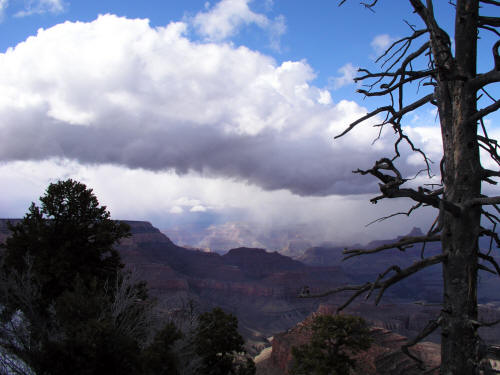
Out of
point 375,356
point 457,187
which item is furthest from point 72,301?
point 375,356

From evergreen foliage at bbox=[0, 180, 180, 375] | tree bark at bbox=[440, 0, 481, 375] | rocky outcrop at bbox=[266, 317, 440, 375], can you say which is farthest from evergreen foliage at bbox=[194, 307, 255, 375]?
tree bark at bbox=[440, 0, 481, 375]

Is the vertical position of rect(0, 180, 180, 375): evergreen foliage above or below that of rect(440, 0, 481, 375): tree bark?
below

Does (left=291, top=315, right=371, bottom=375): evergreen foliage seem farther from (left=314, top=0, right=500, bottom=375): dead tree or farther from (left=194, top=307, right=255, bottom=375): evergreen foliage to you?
(left=314, top=0, right=500, bottom=375): dead tree

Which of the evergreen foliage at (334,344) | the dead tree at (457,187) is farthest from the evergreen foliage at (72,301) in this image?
the evergreen foliage at (334,344)

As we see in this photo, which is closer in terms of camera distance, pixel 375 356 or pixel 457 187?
pixel 457 187

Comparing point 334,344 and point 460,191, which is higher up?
point 460,191

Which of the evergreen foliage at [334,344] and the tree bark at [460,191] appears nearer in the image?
the tree bark at [460,191]

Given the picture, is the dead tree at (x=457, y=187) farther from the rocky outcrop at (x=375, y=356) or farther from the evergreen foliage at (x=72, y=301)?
the rocky outcrop at (x=375, y=356)

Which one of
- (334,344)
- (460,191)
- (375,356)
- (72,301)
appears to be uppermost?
(460,191)

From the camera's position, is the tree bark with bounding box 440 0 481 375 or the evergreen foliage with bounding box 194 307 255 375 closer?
the tree bark with bounding box 440 0 481 375

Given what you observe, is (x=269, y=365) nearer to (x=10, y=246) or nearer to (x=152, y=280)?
(x=10, y=246)

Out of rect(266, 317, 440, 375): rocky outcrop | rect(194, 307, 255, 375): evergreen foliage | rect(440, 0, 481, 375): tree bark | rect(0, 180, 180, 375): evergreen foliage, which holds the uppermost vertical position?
rect(440, 0, 481, 375): tree bark

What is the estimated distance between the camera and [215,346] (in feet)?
82.1

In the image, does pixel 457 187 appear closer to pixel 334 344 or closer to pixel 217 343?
pixel 217 343
